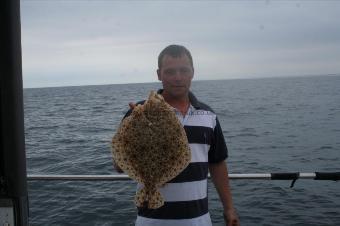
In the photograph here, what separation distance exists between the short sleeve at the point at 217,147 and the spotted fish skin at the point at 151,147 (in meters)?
0.53

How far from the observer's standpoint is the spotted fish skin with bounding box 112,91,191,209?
2.52 m

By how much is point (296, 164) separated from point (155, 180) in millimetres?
13337

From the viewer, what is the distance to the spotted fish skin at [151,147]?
8.28ft

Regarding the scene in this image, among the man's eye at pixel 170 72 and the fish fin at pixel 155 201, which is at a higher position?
the man's eye at pixel 170 72

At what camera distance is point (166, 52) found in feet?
9.35

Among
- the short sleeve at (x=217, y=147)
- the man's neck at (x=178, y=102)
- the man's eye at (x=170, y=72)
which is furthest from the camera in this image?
the short sleeve at (x=217, y=147)

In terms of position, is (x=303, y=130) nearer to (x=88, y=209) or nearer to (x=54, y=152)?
(x=54, y=152)

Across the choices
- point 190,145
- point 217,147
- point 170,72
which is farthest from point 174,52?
point 217,147

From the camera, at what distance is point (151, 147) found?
255 centimetres

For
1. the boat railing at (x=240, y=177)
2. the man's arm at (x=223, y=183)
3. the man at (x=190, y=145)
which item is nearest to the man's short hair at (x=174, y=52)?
the man at (x=190, y=145)

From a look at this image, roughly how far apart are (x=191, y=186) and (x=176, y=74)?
30.8 inches

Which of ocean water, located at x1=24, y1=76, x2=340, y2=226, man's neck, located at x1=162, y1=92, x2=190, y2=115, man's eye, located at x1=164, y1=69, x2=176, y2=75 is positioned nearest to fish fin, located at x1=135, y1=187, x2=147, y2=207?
man's neck, located at x1=162, y1=92, x2=190, y2=115

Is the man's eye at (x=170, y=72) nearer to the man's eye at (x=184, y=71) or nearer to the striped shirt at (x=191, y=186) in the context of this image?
the man's eye at (x=184, y=71)

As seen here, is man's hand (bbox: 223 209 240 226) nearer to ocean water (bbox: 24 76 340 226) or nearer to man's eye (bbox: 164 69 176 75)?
man's eye (bbox: 164 69 176 75)
